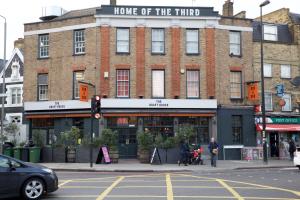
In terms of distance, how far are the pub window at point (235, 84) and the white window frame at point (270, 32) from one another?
461 centimetres

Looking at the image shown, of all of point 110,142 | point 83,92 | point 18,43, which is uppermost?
point 18,43

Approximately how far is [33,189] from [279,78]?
1064 inches

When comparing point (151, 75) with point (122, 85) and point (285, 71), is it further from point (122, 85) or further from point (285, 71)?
point (285, 71)

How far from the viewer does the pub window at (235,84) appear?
3344 cm

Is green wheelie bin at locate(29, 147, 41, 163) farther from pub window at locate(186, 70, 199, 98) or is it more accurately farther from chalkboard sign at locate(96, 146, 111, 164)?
pub window at locate(186, 70, 199, 98)

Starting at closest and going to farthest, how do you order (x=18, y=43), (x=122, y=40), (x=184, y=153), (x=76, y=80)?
1. (x=184, y=153)
2. (x=122, y=40)
3. (x=76, y=80)
4. (x=18, y=43)

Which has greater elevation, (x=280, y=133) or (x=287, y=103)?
(x=287, y=103)

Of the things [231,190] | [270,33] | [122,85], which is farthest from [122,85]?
[231,190]

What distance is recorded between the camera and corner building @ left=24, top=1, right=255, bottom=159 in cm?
3189

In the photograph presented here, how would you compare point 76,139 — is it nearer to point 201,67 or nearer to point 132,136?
point 132,136

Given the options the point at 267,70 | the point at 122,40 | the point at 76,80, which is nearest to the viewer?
the point at 122,40

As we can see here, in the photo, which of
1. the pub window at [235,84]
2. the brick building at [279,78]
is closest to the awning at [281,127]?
the brick building at [279,78]

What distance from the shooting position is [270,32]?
36.1m

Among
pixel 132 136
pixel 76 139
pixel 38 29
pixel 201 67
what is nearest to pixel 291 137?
pixel 201 67
